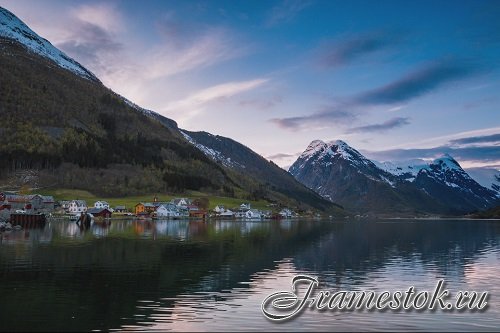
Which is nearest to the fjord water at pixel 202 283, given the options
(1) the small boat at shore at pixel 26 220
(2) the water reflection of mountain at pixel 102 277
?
(2) the water reflection of mountain at pixel 102 277

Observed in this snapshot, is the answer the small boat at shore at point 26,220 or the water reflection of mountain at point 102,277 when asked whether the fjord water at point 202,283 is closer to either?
the water reflection of mountain at point 102,277

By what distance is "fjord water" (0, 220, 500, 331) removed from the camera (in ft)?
123

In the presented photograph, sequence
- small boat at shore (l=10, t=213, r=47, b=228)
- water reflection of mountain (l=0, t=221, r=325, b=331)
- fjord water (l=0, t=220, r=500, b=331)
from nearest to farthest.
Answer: fjord water (l=0, t=220, r=500, b=331)
water reflection of mountain (l=0, t=221, r=325, b=331)
small boat at shore (l=10, t=213, r=47, b=228)

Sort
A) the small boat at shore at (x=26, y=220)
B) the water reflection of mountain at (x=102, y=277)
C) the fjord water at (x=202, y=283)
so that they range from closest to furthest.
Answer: the fjord water at (x=202, y=283) → the water reflection of mountain at (x=102, y=277) → the small boat at shore at (x=26, y=220)

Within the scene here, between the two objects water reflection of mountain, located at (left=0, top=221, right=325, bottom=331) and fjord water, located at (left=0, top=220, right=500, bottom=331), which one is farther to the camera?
water reflection of mountain, located at (left=0, top=221, right=325, bottom=331)

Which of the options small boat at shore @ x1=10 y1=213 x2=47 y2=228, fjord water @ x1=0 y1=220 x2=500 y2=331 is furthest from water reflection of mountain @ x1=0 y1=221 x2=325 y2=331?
small boat at shore @ x1=10 y1=213 x2=47 y2=228

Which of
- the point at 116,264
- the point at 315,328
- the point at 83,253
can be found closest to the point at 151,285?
the point at 116,264

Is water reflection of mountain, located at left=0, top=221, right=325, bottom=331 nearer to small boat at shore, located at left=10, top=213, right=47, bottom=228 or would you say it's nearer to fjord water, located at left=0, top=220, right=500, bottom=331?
fjord water, located at left=0, top=220, right=500, bottom=331

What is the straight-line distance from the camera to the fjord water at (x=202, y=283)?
37.5m

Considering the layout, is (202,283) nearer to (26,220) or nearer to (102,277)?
(102,277)

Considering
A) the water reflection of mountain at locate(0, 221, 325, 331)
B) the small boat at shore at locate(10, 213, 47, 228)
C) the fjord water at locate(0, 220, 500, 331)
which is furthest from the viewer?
the small boat at shore at locate(10, 213, 47, 228)

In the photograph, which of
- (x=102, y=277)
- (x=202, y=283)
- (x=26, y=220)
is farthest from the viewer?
(x=26, y=220)

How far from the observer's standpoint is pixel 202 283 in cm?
5434

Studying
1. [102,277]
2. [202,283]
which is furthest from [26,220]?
[202,283]
